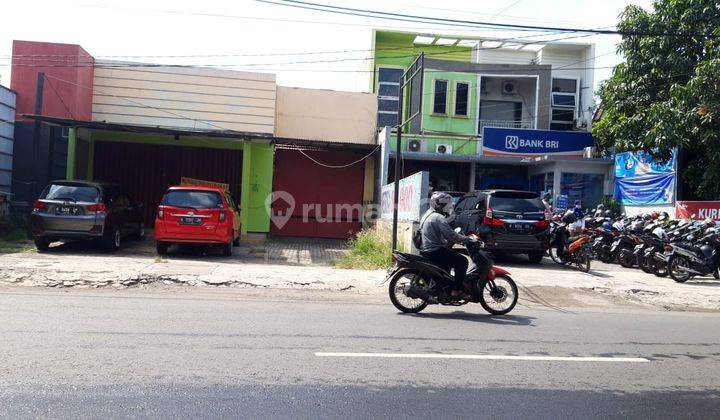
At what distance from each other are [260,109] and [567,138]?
10.1 metres

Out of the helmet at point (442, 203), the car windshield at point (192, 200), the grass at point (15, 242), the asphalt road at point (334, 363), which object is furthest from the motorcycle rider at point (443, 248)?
the grass at point (15, 242)

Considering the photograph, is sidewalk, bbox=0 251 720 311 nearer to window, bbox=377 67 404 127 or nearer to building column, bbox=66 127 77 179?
building column, bbox=66 127 77 179

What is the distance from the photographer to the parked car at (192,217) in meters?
13.8

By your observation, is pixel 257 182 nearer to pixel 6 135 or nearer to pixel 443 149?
pixel 443 149

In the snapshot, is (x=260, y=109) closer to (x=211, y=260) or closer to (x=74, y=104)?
(x=74, y=104)

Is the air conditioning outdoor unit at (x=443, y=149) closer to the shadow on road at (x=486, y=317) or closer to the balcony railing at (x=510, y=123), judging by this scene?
the balcony railing at (x=510, y=123)

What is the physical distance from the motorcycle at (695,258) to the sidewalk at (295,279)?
235 mm

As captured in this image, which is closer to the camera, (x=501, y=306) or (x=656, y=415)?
(x=656, y=415)

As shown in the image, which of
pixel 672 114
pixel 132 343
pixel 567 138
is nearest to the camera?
pixel 132 343

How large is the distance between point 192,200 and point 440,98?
1269 cm

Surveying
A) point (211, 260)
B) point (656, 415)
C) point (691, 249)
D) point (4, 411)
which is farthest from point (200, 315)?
point (691, 249)

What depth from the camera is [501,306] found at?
29.6ft

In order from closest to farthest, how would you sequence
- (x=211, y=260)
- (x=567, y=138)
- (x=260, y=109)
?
1. (x=211, y=260)
2. (x=260, y=109)
3. (x=567, y=138)
